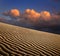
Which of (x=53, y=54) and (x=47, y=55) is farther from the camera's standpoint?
(x=53, y=54)

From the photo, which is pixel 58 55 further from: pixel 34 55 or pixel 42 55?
pixel 34 55

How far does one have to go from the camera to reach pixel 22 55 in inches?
176

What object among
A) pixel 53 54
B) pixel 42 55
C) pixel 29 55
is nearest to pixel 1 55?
pixel 29 55

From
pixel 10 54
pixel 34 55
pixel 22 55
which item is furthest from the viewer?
pixel 34 55

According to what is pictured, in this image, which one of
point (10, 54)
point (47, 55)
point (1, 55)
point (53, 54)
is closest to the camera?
point (1, 55)

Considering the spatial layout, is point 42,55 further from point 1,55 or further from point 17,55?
point 1,55

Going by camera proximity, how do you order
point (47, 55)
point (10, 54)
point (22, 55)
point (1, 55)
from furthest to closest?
point (47, 55) < point (22, 55) < point (10, 54) < point (1, 55)

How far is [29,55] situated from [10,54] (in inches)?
27.2

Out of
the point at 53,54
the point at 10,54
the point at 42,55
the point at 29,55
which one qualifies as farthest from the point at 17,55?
the point at 53,54

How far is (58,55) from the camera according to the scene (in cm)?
569

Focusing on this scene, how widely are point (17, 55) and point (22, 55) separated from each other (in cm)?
21

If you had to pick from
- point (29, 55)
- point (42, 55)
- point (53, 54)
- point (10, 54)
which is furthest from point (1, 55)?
point (53, 54)

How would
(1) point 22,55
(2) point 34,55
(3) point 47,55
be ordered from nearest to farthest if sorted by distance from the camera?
(1) point 22,55
(2) point 34,55
(3) point 47,55

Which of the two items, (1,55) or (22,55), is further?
(22,55)
